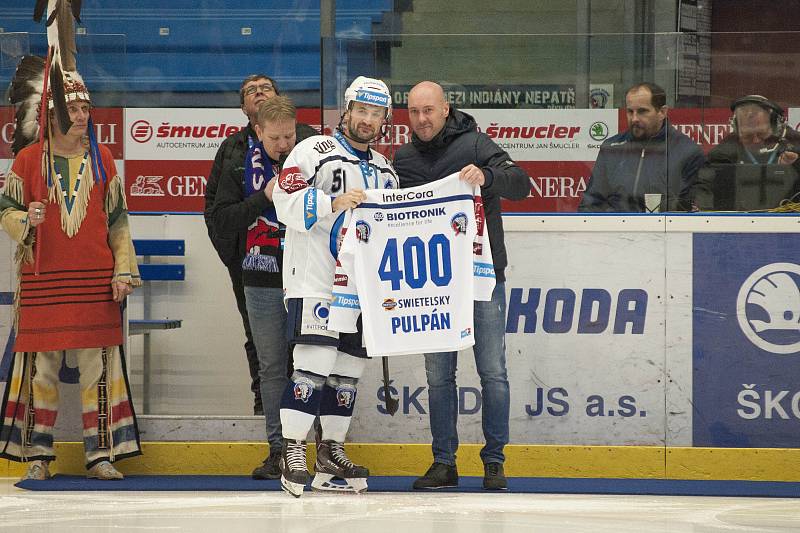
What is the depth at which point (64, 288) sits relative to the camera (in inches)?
200

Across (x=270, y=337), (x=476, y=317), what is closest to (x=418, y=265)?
(x=476, y=317)

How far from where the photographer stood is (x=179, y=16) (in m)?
9.06

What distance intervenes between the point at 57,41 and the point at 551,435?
8.41 feet

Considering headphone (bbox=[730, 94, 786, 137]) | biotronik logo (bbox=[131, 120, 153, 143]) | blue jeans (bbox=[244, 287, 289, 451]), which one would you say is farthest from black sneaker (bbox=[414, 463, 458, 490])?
biotronik logo (bbox=[131, 120, 153, 143])

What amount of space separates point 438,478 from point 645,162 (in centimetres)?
164

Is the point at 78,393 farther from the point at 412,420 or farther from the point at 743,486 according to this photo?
the point at 743,486

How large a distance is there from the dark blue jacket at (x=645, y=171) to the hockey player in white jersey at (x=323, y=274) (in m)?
1.13

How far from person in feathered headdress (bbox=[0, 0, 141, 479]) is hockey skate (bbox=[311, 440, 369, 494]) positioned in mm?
873

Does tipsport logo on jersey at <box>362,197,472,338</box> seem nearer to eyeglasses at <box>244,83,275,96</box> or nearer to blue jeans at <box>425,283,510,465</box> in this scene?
blue jeans at <box>425,283,510,465</box>

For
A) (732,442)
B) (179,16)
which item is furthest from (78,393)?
(179,16)

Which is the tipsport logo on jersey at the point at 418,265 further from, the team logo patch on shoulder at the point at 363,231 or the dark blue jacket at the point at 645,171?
the dark blue jacket at the point at 645,171

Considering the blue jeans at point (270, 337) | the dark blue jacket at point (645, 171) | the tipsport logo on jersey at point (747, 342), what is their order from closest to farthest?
the blue jeans at point (270, 337), the tipsport logo on jersey at point (747, 342), the dark blue jacket at point (645, 171)

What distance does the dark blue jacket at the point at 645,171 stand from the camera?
539cm

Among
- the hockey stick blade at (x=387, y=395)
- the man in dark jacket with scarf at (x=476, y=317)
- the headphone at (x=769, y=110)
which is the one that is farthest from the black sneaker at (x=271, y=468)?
the headphone at (x=769, y=110)
